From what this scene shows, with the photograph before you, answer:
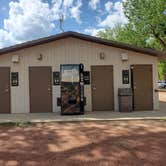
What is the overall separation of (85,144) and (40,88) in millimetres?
5458

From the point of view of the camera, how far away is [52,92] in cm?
1032

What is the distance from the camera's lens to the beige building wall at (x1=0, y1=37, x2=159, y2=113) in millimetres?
10227

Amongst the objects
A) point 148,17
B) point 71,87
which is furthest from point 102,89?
point 148,17

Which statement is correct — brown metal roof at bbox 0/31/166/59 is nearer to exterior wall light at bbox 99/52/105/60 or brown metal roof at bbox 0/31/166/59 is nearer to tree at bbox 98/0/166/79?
exterior wall light at bbox 99/52/105/60

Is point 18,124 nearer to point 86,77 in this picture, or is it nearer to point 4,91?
point 4,91

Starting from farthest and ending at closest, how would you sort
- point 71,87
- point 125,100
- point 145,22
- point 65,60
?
1. point 145,22
2. point 65,60
3. point 125,100
4. point 71,87

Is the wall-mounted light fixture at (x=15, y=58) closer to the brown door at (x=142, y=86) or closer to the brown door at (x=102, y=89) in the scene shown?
the brown door at (x=102, y=89)

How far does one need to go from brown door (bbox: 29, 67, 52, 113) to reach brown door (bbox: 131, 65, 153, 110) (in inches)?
144

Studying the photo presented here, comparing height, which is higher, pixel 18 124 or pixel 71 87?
pixel 71 87

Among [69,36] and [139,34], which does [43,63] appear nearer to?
[69,36]

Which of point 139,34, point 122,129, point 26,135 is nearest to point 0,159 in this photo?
point 26,135

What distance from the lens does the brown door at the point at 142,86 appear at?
10.5 m

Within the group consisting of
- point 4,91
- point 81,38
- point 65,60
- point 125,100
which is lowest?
point 125,100

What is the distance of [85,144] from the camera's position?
5.25 metres
